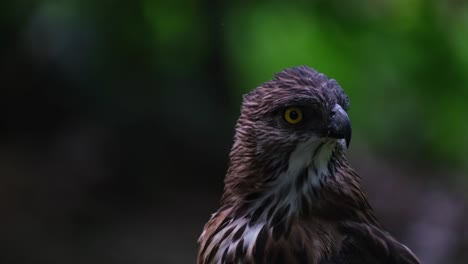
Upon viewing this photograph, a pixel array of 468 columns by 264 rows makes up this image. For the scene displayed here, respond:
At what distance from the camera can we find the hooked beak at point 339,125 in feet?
11.6

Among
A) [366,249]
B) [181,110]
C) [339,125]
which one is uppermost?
[181,110]

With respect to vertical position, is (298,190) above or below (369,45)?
below

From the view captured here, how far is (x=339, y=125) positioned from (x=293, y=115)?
7.7 inches

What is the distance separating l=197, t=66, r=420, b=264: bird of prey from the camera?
3.64m

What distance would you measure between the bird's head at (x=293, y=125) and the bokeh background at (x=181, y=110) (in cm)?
281

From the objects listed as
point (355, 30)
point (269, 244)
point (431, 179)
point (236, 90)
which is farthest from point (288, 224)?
point (431, 179)

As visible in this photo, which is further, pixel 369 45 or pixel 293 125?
pixel 369 45

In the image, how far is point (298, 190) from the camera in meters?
3.73

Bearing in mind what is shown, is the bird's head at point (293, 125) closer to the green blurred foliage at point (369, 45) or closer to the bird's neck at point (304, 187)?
the bird's neck at point (304, 187)

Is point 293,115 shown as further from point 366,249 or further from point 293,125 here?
point 366,249

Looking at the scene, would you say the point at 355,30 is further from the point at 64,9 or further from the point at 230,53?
the point at 64,9

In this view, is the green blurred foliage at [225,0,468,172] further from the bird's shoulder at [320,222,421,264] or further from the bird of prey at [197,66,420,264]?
the bird's shoulder at [320,222,421,264]

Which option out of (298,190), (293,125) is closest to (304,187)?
(298,190)

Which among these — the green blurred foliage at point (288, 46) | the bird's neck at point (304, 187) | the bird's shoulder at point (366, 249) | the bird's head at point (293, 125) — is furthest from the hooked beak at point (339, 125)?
the green blurred foliage at point (288, 46)
